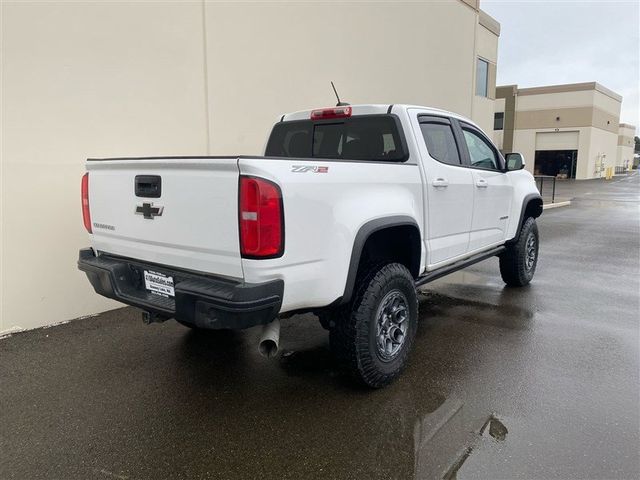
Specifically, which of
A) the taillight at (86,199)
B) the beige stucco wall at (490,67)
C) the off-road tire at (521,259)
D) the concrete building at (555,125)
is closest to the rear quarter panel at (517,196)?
the off-road tire at (521,259)

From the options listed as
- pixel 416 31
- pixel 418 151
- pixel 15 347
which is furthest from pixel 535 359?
pixel 416 31

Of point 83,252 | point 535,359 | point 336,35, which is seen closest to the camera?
point 83,252

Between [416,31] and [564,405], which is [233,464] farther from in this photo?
[416,31]

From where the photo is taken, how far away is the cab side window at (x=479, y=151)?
4.85 m

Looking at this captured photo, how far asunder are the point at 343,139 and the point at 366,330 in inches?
71.4

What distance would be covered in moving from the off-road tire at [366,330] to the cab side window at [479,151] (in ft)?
6.44

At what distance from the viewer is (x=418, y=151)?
386 cm

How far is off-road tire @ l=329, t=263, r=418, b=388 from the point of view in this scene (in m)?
3.23

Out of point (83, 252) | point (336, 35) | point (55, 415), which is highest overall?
point (336, 35)

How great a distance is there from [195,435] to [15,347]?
244 centimetres

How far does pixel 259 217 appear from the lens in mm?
2551

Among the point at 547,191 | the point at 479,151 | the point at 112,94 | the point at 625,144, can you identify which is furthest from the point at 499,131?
the point at 112,94

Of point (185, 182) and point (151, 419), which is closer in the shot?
point (185, 182)

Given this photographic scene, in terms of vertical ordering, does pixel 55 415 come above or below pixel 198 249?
below
